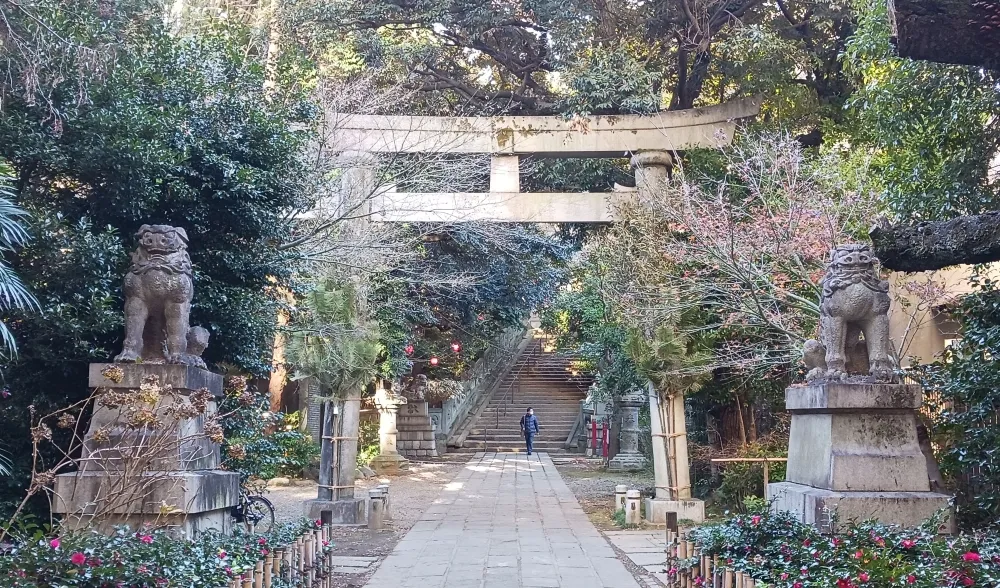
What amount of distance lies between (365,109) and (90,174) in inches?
213

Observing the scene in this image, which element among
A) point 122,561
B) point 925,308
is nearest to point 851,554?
point 122,561

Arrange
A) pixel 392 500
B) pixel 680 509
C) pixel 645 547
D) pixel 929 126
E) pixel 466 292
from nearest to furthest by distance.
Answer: pixel 929 126, pixel 645 547, pixel 680 509, pixel 392 500, pixel 466 292

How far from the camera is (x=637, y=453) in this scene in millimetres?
21078

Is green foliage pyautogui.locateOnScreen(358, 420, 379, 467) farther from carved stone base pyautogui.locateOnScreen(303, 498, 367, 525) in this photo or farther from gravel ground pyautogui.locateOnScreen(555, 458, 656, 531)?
carved stone base pyautogui.locateOnScreen(303, 498, 367, 525)

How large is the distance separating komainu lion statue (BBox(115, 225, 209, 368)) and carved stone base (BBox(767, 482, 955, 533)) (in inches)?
178

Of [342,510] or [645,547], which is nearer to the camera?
[645,547]

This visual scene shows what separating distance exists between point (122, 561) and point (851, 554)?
12.7ft

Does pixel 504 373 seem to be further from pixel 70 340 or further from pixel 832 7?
pixel 70 340

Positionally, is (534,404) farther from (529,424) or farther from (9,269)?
(9,269)

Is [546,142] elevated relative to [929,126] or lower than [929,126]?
elevated

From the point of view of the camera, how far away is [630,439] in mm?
Answer: 21453

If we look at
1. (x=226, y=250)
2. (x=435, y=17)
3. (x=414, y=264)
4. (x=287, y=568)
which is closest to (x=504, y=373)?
(x=414, y=264)

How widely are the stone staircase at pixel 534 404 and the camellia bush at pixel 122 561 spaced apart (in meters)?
20.8

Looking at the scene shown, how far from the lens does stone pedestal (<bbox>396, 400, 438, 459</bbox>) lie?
2334 centimetres
